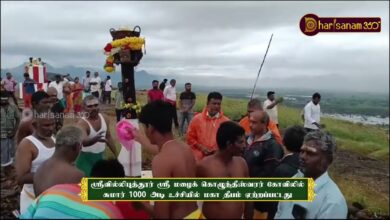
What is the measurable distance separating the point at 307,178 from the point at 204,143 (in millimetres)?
1751

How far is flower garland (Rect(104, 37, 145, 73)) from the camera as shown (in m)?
3.67

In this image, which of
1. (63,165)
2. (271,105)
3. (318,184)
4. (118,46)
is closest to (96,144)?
(118,46)

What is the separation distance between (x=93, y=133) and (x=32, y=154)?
3.10 ft

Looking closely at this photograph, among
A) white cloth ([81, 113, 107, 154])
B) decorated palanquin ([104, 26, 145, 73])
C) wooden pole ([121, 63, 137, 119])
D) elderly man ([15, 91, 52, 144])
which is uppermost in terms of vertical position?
decorated palanquin ([104, 26, 145, 73])

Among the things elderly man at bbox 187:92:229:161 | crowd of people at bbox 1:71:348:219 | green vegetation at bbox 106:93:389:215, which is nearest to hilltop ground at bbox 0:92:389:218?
green vegetation at bbox 106:93:389:215

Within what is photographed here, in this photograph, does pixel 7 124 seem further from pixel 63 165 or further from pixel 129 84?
pixel 63 165

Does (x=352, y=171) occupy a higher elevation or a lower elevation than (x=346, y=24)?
lower

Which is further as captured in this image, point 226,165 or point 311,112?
point 311,112

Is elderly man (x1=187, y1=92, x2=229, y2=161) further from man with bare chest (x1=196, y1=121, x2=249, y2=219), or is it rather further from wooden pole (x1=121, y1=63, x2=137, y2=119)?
man with bare chest (x1=196, y1=121, x2=249, y2=219)

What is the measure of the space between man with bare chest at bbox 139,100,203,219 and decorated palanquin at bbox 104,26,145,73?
1257 millimetres

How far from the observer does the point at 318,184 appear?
2105 mm

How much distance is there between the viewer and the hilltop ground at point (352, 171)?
5977mm

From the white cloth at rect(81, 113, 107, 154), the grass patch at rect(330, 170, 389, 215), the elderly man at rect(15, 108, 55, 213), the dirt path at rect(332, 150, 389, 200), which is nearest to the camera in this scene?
the elderly man at rect(15, 108, 55, 213)

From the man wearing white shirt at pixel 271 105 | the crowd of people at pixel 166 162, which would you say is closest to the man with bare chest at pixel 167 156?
the crowd of people at pixel 166 162
